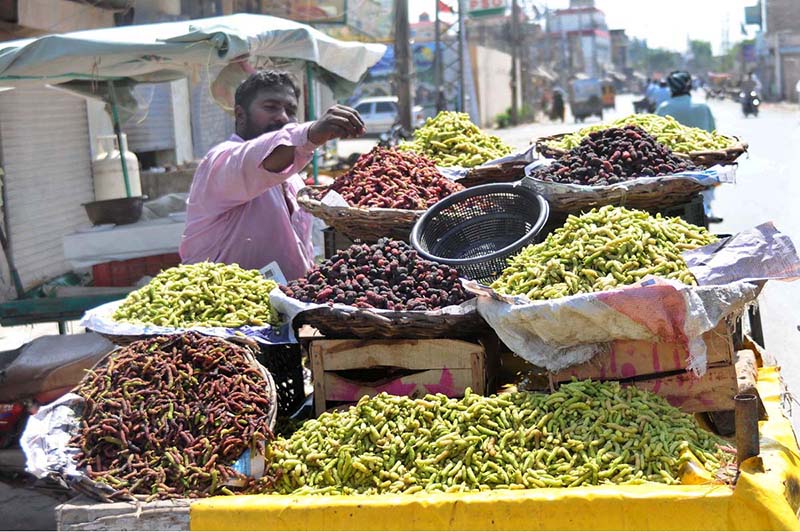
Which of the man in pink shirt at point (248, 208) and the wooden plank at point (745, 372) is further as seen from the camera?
the man in pink shirt at point (248, 208)

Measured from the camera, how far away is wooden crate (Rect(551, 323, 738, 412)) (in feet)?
12.0

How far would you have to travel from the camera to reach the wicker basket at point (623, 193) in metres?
4.48

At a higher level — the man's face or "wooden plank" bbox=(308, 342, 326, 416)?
the man's face

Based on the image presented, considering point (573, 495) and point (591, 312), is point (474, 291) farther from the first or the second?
point (573, 495)

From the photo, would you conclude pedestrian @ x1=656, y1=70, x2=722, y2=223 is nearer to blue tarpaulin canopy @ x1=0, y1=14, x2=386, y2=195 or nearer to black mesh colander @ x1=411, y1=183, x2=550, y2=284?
blue tarpaulin canopy @ x1=0, y1=14, x2=386, y2=195

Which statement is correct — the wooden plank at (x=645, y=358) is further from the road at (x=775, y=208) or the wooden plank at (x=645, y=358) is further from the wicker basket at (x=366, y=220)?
the wicker basket at (x=366, y=220)

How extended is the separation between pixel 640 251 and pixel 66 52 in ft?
15.7

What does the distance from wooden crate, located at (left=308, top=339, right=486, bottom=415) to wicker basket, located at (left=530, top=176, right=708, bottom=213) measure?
109cm

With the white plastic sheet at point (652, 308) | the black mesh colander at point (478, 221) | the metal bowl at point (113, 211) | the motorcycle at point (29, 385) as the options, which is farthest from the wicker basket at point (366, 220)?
the metal bowl at point (113, 211)

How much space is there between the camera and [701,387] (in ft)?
12.1

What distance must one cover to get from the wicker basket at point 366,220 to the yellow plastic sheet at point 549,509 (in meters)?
1.92

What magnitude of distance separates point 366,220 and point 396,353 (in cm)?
106

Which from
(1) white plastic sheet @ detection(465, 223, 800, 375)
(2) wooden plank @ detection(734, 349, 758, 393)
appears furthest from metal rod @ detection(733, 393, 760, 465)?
(2) wooden plank @ detection(734, 349, 758, 393)

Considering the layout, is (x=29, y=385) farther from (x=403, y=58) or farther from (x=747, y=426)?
(x=403, y=58)
